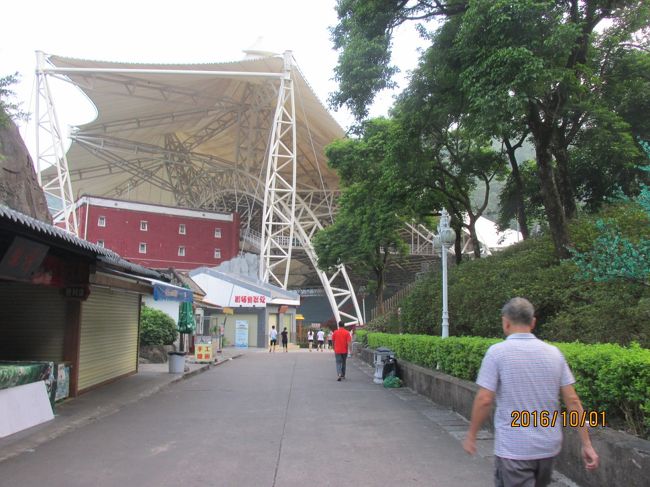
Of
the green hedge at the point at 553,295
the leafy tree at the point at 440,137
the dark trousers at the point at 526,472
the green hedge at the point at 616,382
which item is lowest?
the dark trousers at the point at 526,472

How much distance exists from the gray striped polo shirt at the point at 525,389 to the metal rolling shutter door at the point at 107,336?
10529 millimetres

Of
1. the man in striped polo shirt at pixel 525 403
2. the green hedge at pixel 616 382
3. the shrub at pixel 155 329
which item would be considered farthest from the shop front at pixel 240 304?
the man in striped polo shirt at pixel 525 403

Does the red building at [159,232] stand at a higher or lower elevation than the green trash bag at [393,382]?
higher

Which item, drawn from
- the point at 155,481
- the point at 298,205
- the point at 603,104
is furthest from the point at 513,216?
the point at 298,205

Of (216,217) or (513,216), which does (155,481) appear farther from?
(216,217)

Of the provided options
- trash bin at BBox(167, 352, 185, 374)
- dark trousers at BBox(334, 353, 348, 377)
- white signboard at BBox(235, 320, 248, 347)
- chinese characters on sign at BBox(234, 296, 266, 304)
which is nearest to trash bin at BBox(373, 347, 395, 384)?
dark trousers at BBox(334, 353, 348, 377)

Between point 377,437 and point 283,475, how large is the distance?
2.33 meters

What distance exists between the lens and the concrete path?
18.4ft

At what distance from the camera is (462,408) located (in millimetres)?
9172

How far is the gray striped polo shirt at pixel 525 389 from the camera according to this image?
329 centimetres

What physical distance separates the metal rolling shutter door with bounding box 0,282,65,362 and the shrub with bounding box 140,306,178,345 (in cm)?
1047

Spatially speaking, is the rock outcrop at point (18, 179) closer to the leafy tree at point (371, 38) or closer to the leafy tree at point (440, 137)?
the leafy tree at point (371, 38)

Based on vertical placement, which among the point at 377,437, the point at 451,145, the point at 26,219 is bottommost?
the point at 377,437

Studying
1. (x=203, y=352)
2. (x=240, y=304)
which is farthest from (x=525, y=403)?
(x=240, y=304)
